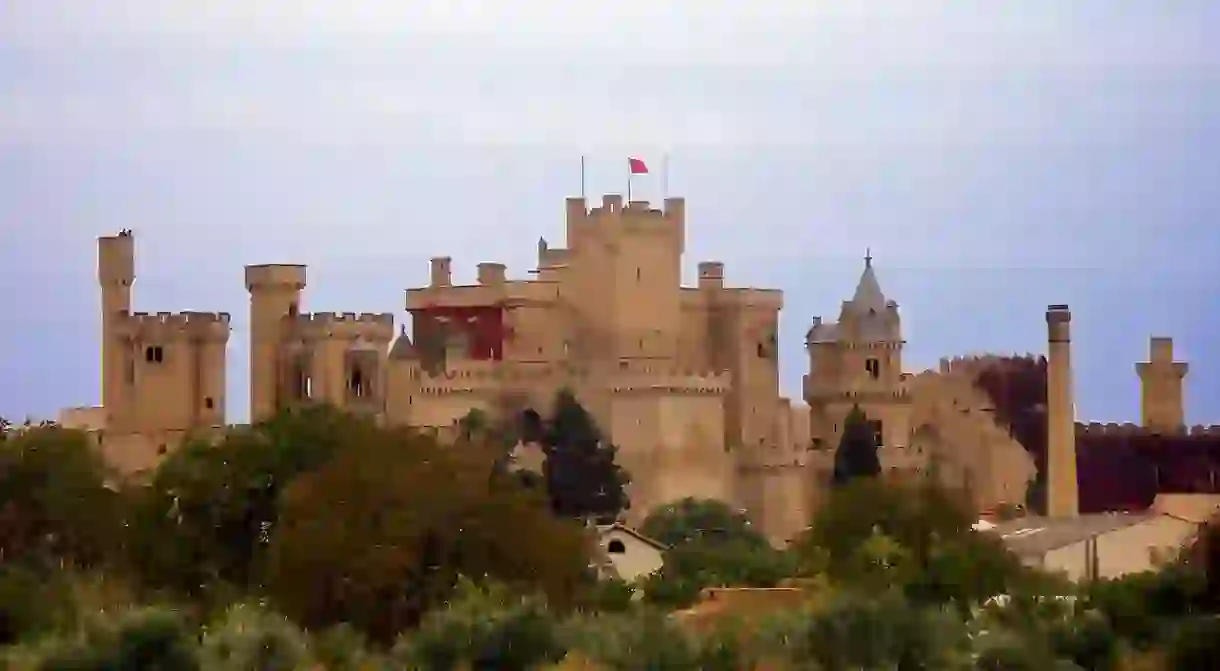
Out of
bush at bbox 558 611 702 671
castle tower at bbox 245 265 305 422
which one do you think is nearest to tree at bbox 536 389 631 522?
castle tower at bbox 245 265 305 422

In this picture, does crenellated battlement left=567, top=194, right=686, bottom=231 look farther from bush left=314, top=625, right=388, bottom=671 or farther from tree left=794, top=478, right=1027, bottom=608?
bush left=314, top=625, right=388, bottom=671

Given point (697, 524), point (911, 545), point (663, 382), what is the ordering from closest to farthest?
point (911, 545)
point (697, 524)
point (663, 382)

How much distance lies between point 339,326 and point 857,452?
12792mm

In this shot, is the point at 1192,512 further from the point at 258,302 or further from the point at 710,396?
the point at 258,302

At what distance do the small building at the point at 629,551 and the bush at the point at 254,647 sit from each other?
2703 centimetres

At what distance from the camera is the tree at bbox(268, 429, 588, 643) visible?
161ft

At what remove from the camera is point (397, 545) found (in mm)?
49688

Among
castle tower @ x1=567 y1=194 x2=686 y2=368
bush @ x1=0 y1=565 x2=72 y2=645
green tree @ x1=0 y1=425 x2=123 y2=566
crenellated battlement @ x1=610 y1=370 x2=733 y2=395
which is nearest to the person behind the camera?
bush @ x1=0 y1=565 x2=72 y2=645

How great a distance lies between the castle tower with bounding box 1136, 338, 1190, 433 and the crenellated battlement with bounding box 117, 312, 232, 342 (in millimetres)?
31028

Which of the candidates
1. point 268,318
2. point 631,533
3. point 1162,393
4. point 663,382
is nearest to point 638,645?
point 631,533

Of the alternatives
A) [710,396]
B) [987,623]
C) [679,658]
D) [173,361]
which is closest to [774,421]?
[710,396]

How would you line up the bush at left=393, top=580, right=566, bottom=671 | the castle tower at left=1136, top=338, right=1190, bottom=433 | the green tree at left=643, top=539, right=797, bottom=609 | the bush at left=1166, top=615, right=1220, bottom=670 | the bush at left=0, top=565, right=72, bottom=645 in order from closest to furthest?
1. the bush at left=393, top=580, right=566, bottom=671
2. the bush at left=1166, top=615, right=1220, bottom=670
3. the bush at left=0, top=565, right=72, bottom=645
4. the green tree at left=643, top=539, right=797, bottom=609
5. the castle tower at left=1136, top=338, right=1190, bottom=433

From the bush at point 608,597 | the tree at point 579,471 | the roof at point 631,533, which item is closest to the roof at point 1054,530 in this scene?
the roof at point 631,533

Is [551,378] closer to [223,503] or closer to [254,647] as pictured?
[223,503]
